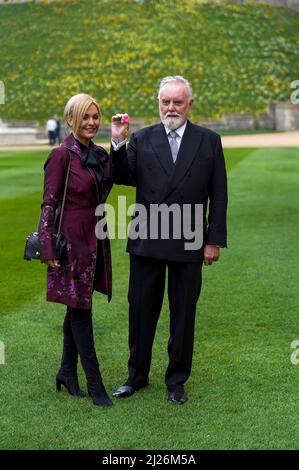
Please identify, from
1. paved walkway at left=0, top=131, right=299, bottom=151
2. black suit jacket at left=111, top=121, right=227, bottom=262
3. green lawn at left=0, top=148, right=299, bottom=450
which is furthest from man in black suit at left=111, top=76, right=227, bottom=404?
paved walkway at left=0, top=131, right=299, bottom=151

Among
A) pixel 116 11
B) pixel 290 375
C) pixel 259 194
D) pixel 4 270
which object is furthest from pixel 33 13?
pixel 290 375

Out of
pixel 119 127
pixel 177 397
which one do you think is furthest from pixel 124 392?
pixel 119 127

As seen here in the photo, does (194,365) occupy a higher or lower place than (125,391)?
lower

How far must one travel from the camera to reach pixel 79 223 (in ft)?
22.9

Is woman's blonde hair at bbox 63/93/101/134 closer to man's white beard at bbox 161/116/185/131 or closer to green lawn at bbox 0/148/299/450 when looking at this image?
man's white beard at bbox 161/116/185/131

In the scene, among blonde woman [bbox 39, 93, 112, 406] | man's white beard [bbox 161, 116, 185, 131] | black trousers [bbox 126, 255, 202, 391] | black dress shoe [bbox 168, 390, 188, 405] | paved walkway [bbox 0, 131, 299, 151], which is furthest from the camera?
paved walkway [bbox 0, 131, 299, 151]

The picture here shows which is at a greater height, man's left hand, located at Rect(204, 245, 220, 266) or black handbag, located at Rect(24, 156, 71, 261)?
black handbag, located at Rect(24, 156, 71, 261)

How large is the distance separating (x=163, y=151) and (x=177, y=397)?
178 centimetres

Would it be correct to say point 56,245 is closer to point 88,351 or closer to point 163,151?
point 88,351

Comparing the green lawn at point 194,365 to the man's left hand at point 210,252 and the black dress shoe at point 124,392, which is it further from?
the man's left hand at point 210,252

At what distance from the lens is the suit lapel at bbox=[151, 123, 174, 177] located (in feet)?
23.5

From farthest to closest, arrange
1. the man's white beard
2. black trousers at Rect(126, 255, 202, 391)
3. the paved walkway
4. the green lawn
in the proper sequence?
the paved walkway, black trousers at Rect(126, 255, 202, 391), the man's white beard, the green lawn

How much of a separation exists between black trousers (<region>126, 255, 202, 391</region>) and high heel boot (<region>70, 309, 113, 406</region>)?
1.31 ft

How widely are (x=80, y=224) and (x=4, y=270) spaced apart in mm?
5801
